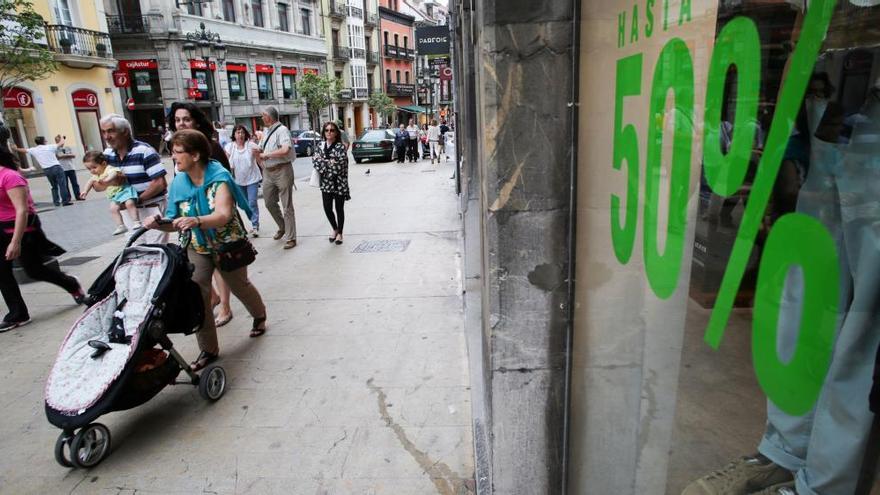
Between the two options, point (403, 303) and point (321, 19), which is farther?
point (321, 19)

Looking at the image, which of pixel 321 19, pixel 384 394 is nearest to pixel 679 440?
pixel 384 394

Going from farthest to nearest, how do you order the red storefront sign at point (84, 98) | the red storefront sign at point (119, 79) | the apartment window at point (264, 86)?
the apartment window at point (264, 86), the red storefront sign at point (119, 79), the red storefront sign at point (84, 98)

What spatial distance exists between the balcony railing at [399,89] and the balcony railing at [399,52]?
3230mm

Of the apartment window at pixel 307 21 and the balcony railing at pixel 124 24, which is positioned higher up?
the apartment window at pixel 307 21

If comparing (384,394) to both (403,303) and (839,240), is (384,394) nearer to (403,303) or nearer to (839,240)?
(403,303)

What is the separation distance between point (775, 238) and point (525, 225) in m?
1.20

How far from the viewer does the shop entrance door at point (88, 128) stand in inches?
1043

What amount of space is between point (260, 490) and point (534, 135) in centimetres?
243

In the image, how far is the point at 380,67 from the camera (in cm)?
6084

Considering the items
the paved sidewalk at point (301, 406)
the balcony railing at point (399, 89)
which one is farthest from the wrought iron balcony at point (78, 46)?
the balcony railing at point (399, 89)

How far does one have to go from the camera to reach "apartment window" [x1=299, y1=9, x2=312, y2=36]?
144 ft

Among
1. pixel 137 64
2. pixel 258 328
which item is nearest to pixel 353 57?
pixel 137 64

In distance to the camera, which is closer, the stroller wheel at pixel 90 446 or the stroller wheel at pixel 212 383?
the stroller wheel at pixel 90 446

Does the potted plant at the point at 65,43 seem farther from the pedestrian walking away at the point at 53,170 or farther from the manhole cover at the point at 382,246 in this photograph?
the manhole cover at the point at 382,246
